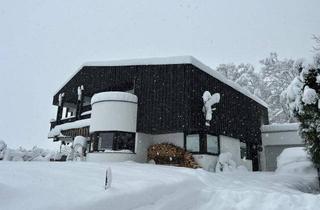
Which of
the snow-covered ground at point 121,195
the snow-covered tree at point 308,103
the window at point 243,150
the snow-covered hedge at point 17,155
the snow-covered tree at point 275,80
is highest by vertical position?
the snow-covered tree at point 275,80

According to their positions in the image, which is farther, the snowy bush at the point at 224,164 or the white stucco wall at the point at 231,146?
the white stucco wall at the point at 231,146

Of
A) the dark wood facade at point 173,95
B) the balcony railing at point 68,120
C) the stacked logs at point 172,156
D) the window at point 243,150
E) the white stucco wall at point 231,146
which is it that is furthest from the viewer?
the window at point 243,150

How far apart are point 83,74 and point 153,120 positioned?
855 centimetres

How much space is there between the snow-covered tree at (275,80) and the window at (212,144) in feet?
65.7

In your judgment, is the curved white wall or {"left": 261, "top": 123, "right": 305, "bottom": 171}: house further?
{"left": 261, "top": 123, "right": 305, "bottom": 171}: house

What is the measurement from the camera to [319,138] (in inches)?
401

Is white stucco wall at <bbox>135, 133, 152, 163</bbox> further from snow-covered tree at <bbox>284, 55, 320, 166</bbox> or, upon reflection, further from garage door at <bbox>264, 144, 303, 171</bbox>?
garage door at <bbox>264, 144, 303, 171</bbox>

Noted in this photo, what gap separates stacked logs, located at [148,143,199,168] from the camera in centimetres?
1559

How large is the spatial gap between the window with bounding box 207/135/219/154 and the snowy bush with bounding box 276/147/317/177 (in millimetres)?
3708

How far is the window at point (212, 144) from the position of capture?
54.8 ft

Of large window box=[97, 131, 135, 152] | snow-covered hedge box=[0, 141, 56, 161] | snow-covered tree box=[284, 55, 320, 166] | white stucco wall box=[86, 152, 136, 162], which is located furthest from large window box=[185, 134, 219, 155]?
snow-covered hedge box=[0, 141, 56, 161]

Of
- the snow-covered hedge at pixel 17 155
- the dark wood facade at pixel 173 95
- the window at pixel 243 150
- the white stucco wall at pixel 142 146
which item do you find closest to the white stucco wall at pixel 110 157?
the white stucco wall at pixel 142 146

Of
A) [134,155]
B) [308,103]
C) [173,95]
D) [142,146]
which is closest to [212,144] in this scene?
[173,95]

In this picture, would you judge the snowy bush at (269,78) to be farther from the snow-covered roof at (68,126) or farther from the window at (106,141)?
the window at (106,141)
